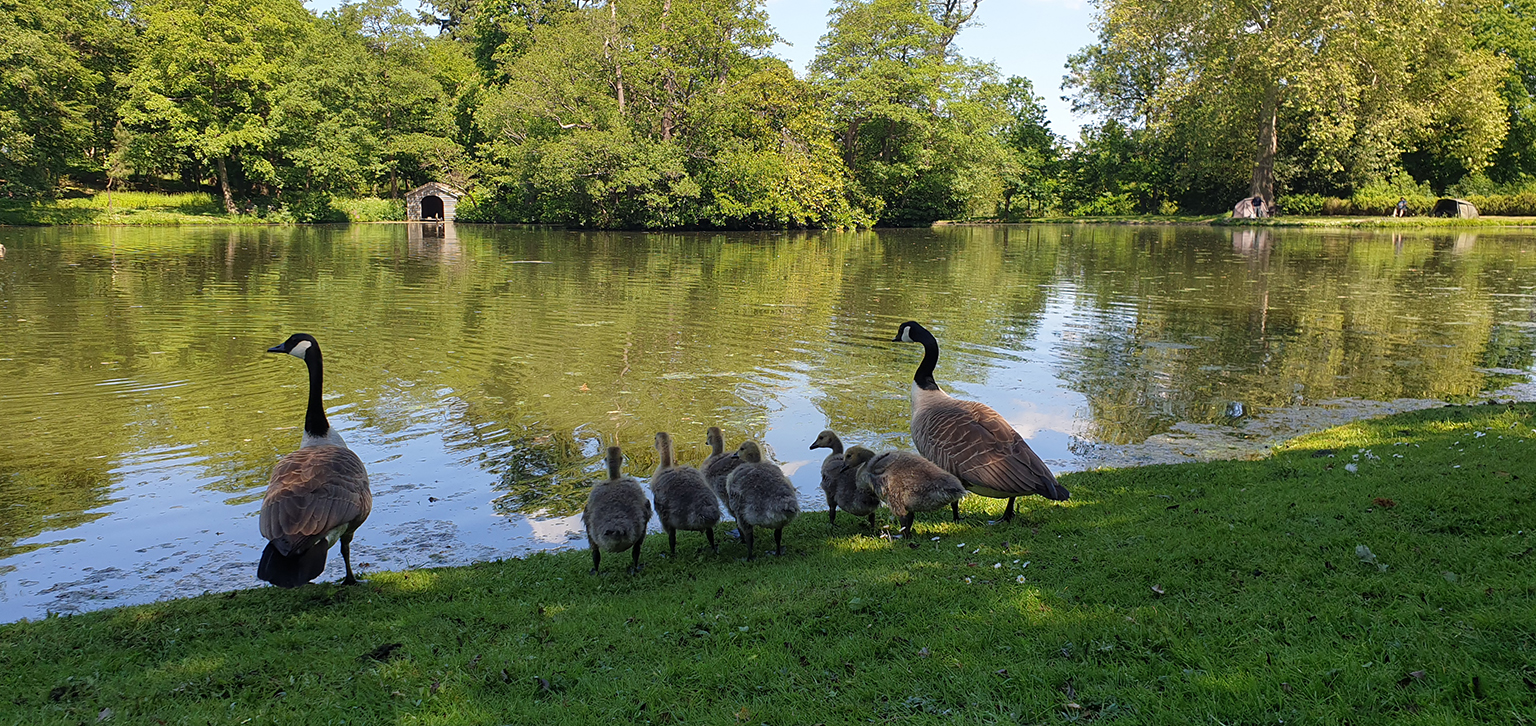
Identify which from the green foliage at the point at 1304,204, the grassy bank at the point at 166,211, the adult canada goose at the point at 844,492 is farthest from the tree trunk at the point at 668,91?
the adult canada goose at the point at 844,492

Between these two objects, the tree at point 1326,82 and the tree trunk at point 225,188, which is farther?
the tree trunk at point 225,188

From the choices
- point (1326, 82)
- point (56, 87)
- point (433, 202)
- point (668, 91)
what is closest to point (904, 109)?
point (668, 91)

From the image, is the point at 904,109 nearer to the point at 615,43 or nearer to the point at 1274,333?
the point at 615,43

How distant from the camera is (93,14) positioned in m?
71.0

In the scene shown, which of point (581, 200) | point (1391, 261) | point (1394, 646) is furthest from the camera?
point (581, 200)

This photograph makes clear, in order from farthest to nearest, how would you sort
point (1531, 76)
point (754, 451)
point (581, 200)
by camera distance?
point (1531, 76) < point (581, 200) < point (754, 451)

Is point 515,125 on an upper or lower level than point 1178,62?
lower

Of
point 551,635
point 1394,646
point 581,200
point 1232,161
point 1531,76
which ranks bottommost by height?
point 551,635

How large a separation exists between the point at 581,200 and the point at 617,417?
5479 cm

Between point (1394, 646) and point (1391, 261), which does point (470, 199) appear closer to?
point (1391, 261)

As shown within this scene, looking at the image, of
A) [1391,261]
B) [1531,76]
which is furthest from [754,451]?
[1531,76]

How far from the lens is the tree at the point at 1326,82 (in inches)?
2554

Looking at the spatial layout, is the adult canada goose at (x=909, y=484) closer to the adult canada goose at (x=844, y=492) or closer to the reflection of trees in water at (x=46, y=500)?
the adult canada goose at (x=844, y=492)

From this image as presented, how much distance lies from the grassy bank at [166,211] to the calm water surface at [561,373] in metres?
35.8
